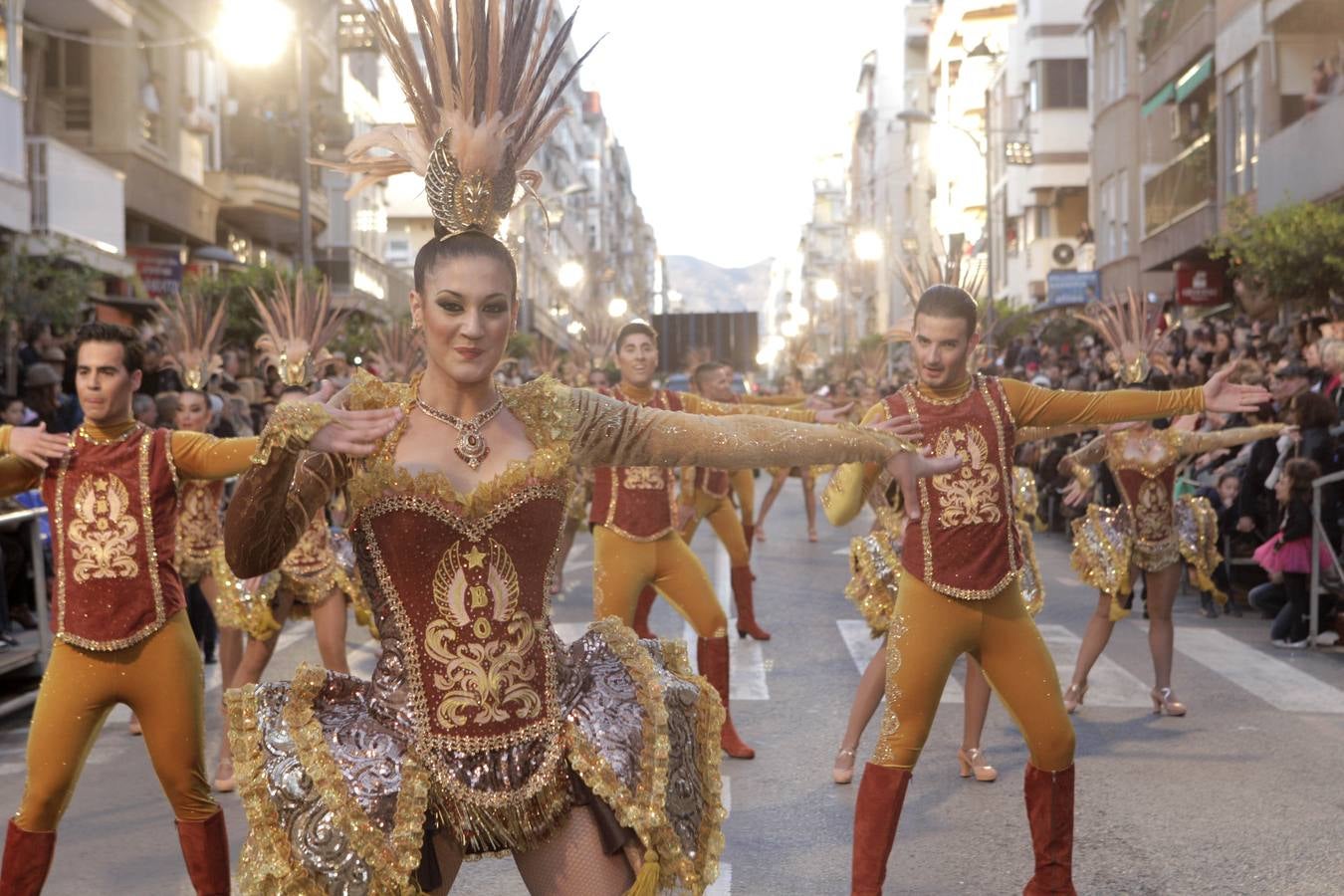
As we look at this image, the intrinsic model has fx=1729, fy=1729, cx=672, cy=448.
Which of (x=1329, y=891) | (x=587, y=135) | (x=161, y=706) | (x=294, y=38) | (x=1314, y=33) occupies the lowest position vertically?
(x=1329, y=891)

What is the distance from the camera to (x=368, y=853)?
3.61 metres

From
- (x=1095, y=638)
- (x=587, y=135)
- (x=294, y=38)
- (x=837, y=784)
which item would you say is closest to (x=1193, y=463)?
(x=1095, y=638)

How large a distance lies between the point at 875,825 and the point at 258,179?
34.3 meters

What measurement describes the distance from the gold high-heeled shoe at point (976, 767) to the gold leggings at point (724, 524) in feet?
13.9

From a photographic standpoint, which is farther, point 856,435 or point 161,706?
point 161,706

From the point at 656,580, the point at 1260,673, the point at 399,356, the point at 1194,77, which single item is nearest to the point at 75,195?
the point at 399,356

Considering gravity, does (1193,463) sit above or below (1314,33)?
below

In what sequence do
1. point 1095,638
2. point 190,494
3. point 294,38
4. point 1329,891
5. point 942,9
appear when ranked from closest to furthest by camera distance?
point 1329,891
point 190,494
point 1095,638
point 294,38
point 942,9

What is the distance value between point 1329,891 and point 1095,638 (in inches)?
137

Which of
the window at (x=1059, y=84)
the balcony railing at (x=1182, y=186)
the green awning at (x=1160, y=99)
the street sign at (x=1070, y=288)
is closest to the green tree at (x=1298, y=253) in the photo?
the balcony railing at (x=1182, y=186)

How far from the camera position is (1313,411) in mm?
13062

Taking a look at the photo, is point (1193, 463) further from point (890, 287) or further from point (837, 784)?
point (890, 287)

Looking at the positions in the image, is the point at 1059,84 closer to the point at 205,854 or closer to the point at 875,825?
the point at 875,825

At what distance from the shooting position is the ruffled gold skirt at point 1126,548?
974cm
